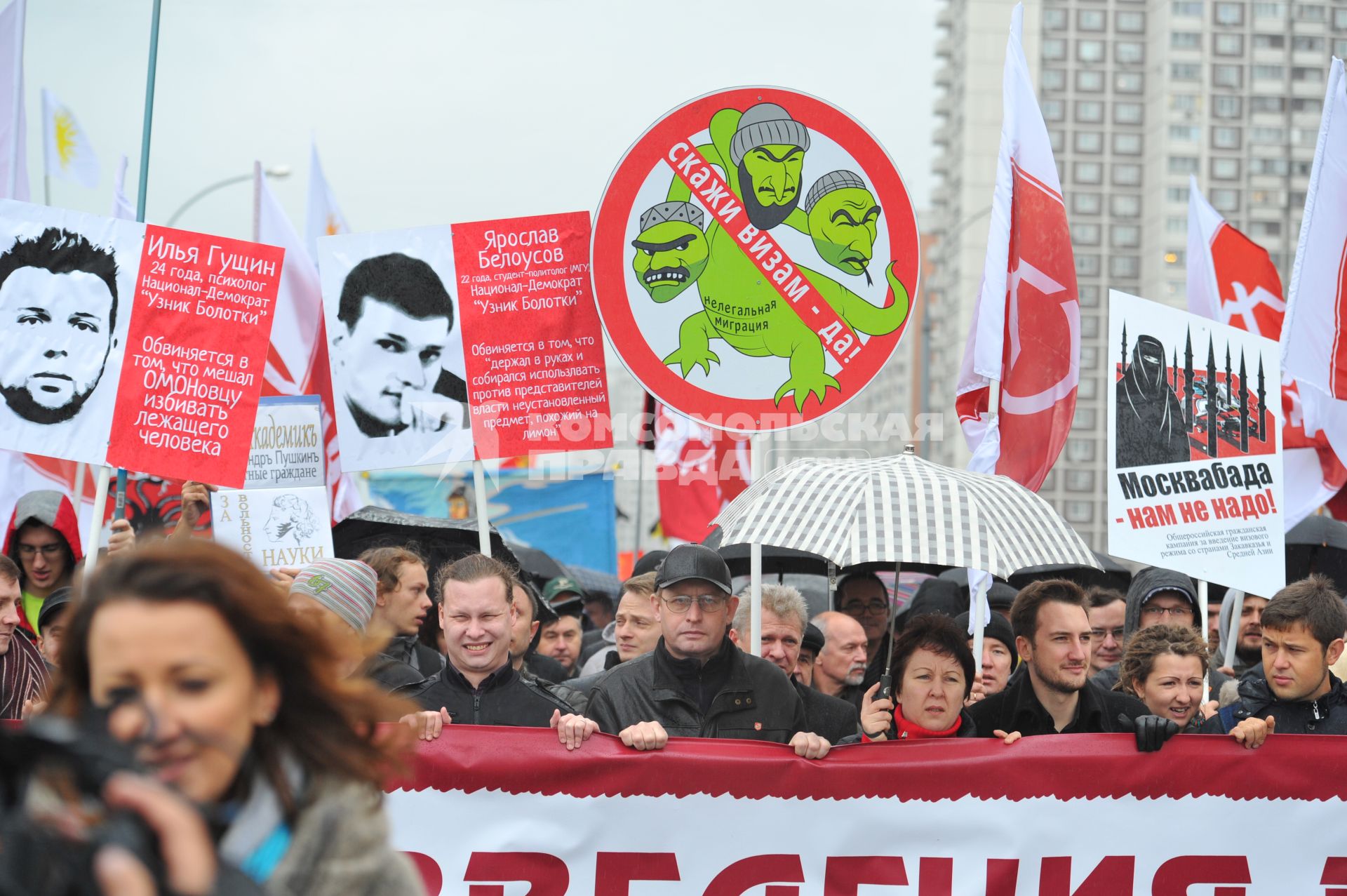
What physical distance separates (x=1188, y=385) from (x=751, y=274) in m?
2.42

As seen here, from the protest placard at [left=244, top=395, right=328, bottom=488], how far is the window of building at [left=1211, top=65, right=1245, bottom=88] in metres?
112

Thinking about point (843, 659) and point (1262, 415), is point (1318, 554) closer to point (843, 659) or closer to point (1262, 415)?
point (1262, 415)

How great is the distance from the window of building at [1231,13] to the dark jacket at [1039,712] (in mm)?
114465

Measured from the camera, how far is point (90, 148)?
1603 centimetres

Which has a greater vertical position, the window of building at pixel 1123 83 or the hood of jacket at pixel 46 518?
the window of building at pixel 1123 83

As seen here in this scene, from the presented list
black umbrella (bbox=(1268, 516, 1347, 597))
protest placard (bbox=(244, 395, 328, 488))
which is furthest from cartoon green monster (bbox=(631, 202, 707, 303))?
black umbrella (bbox=(1268, 516, 1347, 597))

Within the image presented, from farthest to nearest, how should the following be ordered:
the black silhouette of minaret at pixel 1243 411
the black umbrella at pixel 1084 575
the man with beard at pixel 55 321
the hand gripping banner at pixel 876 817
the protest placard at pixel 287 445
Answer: the black umbrella at pixel 1084 575 < the protest placard at pixel 287 445 < the black silhouette of minaret at pixel 1243 411 < the man with beard at pixel 55 321 < the hand gripping banner at pixel 876 817

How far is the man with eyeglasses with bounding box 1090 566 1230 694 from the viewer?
22.0ft

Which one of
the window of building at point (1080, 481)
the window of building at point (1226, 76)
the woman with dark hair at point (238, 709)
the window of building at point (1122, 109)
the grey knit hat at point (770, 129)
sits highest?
the window of building at point (1226, 76)

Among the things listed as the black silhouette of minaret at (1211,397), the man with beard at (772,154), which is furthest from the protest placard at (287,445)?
the black silhouette of minaret at (1211,397)

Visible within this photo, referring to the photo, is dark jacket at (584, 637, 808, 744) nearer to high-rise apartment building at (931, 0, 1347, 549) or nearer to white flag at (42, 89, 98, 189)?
white flag at (42, 89, 98, 189)

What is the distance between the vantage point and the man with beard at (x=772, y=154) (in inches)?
220

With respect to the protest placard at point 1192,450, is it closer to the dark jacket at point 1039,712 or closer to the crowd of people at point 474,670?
the crowd of people at point 474,670

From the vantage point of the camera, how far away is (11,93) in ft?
27.8
